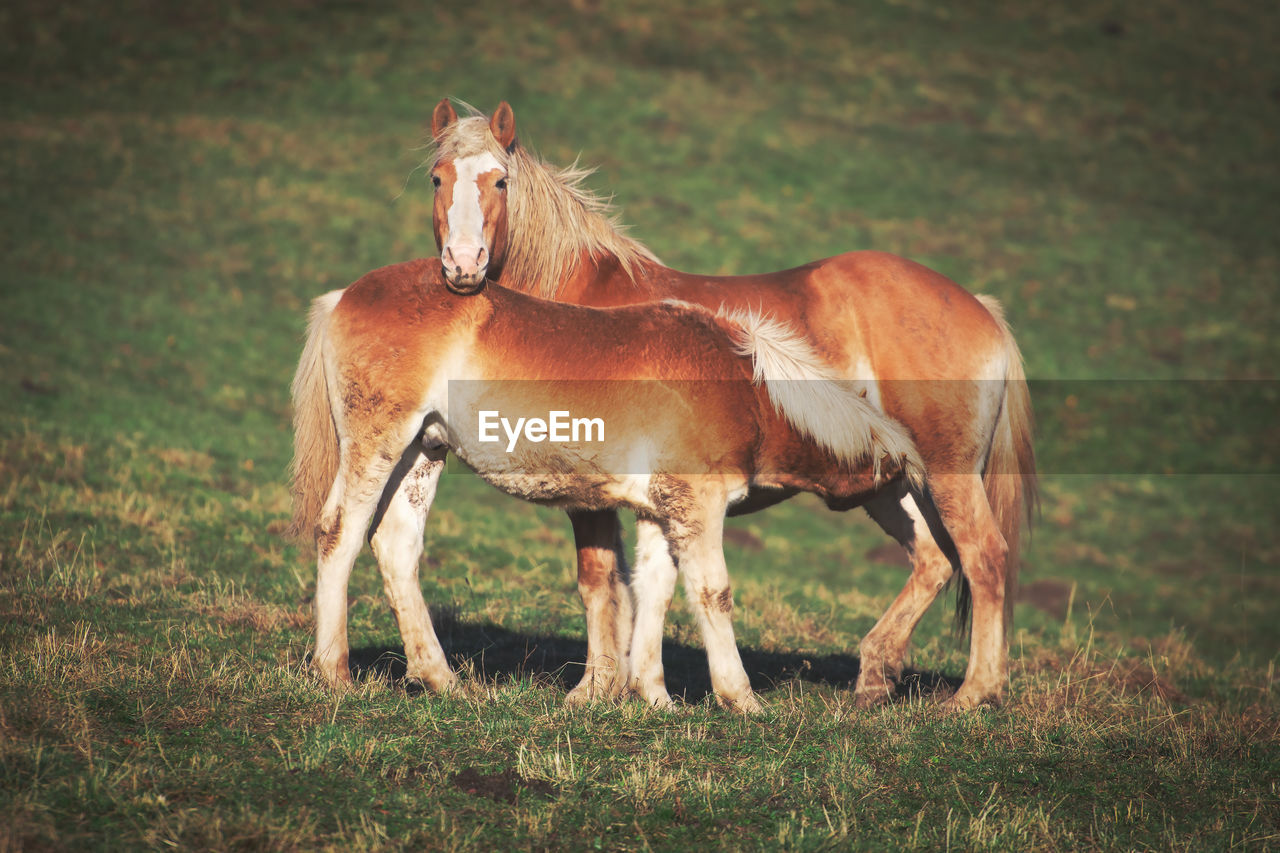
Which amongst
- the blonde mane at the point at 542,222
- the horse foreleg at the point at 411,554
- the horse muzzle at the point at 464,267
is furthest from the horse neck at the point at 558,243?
the horse foreleg at the point at 411,554

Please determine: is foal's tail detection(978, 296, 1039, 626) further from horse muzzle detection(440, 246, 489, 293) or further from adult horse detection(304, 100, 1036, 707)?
horse muzzle detection(440, 246, 489, 293)

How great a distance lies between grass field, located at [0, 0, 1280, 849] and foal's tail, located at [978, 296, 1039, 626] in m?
1.28

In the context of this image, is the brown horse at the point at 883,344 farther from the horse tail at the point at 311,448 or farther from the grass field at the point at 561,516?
the horse tail at the point at 311,448

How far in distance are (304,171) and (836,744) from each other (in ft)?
82.9

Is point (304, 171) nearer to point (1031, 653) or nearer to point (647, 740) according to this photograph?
point (1031, 653)

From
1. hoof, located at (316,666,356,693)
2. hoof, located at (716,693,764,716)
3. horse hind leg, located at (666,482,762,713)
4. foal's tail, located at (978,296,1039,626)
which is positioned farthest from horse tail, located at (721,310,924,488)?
hoof, located at (316,666,356,693)

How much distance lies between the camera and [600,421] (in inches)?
225

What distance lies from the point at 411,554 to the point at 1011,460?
421 centimetres

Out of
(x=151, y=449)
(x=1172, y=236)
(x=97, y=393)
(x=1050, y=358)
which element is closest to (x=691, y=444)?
(x=151, y=449)

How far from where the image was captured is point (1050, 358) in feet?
77.3

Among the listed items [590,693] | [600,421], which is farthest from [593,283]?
[590,693]

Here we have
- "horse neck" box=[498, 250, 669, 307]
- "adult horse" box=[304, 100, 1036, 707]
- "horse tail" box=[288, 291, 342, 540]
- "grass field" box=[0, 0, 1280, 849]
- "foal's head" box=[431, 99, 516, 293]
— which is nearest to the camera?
"grass field" box=[0, 0, 1280, 849]

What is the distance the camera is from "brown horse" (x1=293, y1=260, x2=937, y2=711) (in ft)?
18.6

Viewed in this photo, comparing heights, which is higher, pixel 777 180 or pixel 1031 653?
pixel 777 180
